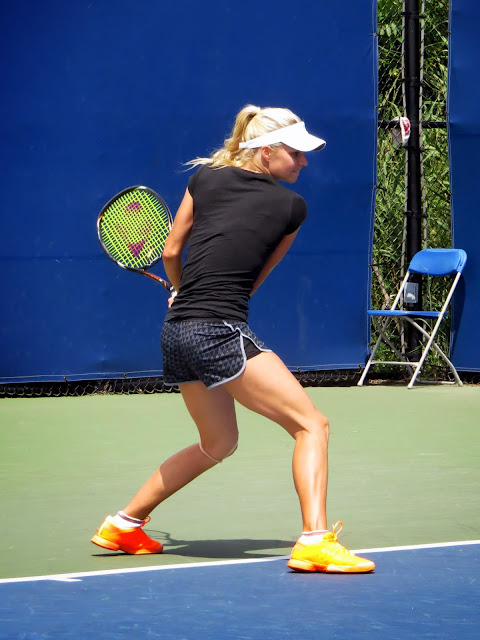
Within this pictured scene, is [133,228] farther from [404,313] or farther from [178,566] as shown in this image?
[404,313]

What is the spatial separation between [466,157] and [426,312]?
1146mm

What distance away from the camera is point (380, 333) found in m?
8.99

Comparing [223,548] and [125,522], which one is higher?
[125,522]

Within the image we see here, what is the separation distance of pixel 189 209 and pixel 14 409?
422cm

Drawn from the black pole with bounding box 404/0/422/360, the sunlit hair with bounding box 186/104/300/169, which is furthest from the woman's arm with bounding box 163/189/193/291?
the black pole with bounding box 404/0/422/360

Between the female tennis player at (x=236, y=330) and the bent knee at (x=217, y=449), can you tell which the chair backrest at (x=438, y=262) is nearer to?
the female tennis player at (x=236, y=330)

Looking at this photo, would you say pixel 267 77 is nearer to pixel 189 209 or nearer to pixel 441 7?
pixel 441 7

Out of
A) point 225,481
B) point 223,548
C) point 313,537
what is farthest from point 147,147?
point 313,537

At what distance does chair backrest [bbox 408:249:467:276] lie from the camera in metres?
8.84

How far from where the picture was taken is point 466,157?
896cm

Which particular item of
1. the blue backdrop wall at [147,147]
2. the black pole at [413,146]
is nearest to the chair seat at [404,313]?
the blue backdrop wall at [147,147]

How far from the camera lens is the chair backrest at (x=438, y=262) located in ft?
29.0

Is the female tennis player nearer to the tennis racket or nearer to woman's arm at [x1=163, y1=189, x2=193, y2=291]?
woman's arm at [x1=163, y1=189, x2=193, y2=291]

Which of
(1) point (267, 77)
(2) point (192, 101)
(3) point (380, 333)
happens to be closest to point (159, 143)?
(2) point (192, 101)
